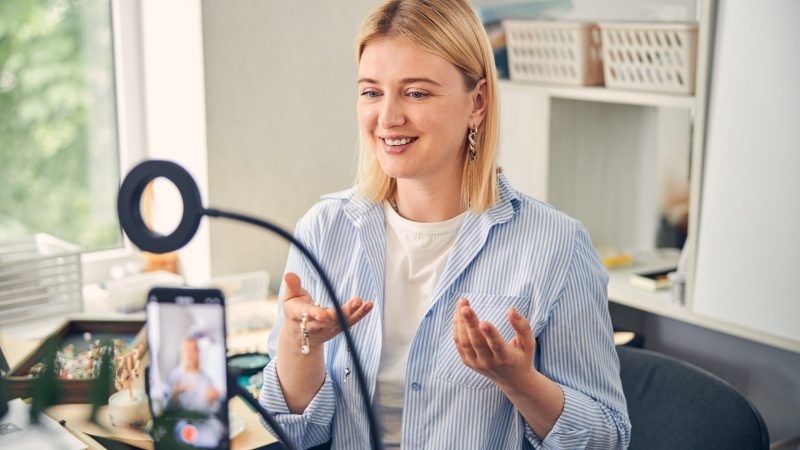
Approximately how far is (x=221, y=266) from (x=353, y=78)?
25.7 inches

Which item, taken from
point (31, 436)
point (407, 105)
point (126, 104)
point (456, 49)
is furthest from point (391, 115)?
point (126, 104)

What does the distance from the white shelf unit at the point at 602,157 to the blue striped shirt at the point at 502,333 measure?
76cm

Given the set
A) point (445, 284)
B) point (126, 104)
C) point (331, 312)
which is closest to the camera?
point (331, 312)

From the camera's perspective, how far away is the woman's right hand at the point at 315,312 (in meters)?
0.90

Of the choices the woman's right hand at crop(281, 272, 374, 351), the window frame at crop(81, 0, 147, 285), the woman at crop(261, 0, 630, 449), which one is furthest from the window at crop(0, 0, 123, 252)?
the woman's right hand at crop(281, 272, 374, 351)

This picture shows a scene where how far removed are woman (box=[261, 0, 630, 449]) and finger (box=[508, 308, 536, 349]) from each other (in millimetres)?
189

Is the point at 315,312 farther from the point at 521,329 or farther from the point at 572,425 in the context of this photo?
the point at 572,425

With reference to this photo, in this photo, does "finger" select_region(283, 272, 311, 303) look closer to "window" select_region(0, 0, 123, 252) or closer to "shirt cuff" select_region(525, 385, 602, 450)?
"shirt cuff" select_region(525, 385, 602, 450)

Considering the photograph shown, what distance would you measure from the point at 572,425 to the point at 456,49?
568 millimetres

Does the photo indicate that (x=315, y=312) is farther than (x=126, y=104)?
No

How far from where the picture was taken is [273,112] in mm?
2328

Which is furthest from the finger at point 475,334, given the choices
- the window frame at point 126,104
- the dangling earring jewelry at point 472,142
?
the window frame at point 126,104

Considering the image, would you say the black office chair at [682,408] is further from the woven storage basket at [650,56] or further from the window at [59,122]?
the window at [59,122]

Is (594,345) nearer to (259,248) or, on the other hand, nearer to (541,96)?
(541,96)
